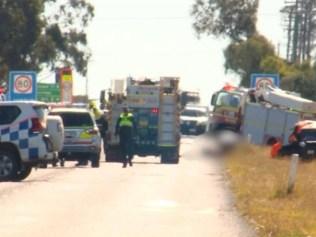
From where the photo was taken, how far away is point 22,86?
47.0 m

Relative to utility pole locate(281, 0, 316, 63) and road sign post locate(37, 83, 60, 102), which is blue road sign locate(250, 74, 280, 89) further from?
utility pole locate(281, 0, 316, 63)

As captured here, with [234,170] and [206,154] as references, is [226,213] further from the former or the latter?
[206,154]

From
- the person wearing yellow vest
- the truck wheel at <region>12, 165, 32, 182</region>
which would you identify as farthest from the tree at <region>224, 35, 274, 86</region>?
the truck wheel at <region>12, 165, 32, 182</region>

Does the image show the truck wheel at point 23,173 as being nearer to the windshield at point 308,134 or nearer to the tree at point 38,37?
the windshield at point 308,134

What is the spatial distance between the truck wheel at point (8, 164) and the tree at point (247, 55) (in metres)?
67.1

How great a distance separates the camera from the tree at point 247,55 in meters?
96.8

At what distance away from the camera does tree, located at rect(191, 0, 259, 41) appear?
99.4 m

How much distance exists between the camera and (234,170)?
35938mm

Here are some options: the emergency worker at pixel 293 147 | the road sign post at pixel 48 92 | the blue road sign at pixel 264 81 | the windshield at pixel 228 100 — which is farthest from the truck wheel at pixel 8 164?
the road sign post at pixel 48 92

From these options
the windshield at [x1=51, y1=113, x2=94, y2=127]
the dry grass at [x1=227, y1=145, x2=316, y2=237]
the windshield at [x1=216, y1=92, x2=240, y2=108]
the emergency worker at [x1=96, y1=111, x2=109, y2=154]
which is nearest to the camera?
the dry grass at [x1=227, y1=145, x2=316, y2=237]

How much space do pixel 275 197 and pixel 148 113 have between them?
18115 millimetres

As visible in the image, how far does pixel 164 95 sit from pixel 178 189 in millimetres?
14772

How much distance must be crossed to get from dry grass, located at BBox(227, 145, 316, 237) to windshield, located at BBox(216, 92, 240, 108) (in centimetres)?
1528

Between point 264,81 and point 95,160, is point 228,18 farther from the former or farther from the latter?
point 95,160
